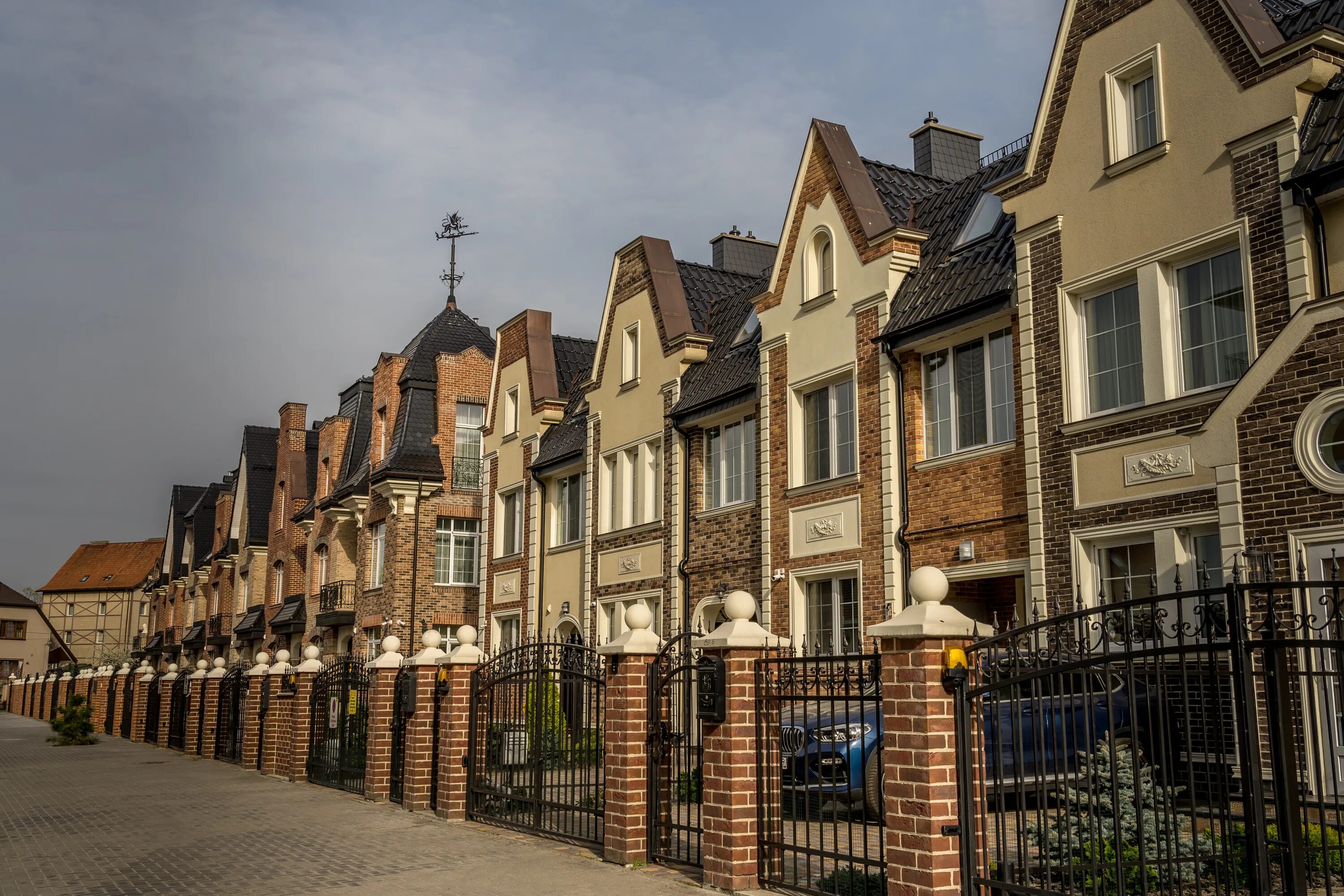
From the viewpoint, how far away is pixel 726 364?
21734mm

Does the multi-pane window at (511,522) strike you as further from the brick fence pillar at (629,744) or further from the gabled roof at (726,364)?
the brick fence pillar at (629,744)

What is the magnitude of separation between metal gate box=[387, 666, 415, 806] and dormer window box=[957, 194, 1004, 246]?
31.0ft

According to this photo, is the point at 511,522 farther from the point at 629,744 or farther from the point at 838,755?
the point at 838,755

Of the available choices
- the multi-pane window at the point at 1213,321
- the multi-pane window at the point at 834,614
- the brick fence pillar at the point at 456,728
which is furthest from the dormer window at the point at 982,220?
the brick fence pillar at the point at 456,728

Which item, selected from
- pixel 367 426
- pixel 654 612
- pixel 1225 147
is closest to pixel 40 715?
pixel 367 426

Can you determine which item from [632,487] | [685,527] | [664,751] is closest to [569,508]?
[632,487]

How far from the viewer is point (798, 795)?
11.6 metres

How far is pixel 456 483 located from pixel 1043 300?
22.3 meters

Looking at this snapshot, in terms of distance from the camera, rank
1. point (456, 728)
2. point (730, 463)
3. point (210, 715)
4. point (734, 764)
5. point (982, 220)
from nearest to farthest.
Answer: point (734, 764) < point (456, 728) < point (982, 220) < point (730, 463) < point (210, 715)

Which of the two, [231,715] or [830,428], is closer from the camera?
[830,428]

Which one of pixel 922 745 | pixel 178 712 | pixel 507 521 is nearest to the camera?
pixel 922 745

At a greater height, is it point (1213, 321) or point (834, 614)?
point (1213, 321)

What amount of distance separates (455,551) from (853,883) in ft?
87.9

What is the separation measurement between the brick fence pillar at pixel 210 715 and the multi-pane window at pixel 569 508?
7664 mm
